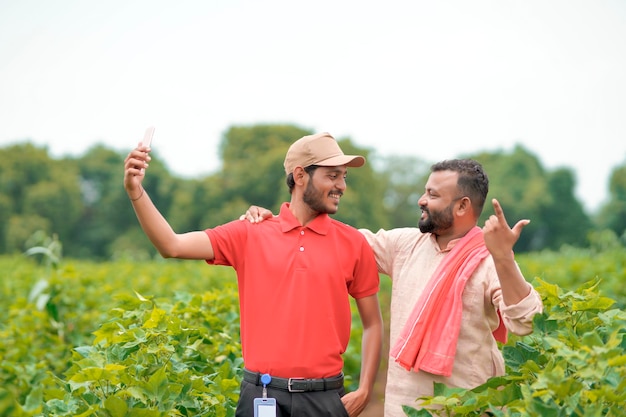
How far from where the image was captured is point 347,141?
59.9 m

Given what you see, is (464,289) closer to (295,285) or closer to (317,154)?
(295,285)

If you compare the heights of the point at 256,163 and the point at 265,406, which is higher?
the point at 265,406

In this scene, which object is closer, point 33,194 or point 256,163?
point 256,163

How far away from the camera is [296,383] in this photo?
3336 millimetres

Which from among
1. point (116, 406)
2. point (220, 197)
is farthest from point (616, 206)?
point (116, 406)

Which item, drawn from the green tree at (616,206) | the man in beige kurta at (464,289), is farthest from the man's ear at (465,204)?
the green tree at (616,206)

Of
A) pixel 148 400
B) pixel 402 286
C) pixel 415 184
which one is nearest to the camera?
pixel 148 400

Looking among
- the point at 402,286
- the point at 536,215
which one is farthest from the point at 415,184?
the point at 402,286

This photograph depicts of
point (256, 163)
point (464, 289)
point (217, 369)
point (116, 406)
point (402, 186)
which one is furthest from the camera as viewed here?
point (402, 186)

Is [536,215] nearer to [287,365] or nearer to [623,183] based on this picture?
[623,183]

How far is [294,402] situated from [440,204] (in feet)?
3.36

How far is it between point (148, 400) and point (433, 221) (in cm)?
140

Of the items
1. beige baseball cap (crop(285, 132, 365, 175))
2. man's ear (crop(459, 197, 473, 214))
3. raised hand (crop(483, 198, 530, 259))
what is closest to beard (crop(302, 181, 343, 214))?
beige baseball cap (crop(285, 132, 365, 175))

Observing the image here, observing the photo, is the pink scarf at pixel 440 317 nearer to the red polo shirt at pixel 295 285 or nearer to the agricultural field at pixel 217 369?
the agricultural field at pixel 217 369
